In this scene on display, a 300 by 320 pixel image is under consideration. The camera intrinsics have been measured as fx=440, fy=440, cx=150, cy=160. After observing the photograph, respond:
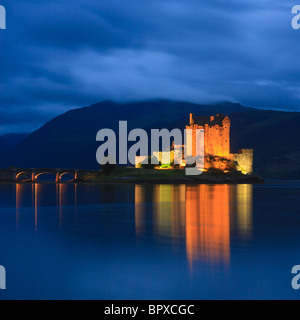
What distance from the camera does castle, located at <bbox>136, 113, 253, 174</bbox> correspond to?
12081cm

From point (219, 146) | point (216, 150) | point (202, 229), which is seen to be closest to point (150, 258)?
point (202, 229)

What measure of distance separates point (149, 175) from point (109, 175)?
12240mm

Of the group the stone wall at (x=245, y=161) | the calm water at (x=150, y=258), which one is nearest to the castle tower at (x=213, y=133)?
the stone wall at (x=245, y=161)

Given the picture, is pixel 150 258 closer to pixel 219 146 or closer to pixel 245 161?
pixel 219 146

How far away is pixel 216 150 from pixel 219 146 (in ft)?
6.78

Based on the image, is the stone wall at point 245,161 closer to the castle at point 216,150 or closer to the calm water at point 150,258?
the castle at point 216,150

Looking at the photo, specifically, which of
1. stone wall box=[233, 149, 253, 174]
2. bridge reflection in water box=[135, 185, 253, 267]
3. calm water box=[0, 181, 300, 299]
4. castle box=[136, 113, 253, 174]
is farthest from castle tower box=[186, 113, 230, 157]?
calm water box=[0, 181, 300, 299]

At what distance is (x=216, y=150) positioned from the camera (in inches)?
4973

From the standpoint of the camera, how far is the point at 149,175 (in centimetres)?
10606

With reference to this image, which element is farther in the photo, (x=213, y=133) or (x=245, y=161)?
(x=245, y=161)

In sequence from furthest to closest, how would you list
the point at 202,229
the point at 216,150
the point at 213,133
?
1. the point at 213,133
2. the point at 216,150
3. the point at 202,229

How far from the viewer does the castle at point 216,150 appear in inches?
4756

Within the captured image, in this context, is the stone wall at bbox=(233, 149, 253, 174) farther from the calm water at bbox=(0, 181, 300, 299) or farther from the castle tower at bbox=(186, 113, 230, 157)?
the calm water at bbox=(0, 181, 300, 299)
